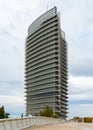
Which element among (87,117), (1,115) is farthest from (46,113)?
(87,117)

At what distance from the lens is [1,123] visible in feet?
88.0

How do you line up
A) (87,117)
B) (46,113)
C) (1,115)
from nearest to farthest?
1. (87,117)
2. (1,115)
3. (46,113)

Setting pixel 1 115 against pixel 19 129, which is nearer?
pixel 19 129

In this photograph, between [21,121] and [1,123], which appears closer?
[1,123]

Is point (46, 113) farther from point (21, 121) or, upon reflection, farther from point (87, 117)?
point (21, 121)

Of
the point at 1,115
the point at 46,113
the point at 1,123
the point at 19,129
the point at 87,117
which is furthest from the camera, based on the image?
the point at 46,113

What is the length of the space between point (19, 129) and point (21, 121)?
385cm

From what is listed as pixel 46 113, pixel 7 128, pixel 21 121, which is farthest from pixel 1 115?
pixel 7 128

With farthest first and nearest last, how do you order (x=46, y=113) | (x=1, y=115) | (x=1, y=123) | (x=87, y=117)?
(x=46, y=113) < (x=1, y=115) < (x=87, y=117) < (x=1, y=123)

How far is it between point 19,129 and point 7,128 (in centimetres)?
528

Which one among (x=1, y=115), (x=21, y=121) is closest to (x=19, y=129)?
(x=21, y=121)

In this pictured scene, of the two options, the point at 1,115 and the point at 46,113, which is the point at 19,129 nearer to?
the point at 1,115

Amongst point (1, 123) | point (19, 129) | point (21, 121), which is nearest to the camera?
point (1, 123)

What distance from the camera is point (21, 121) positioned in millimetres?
37531
